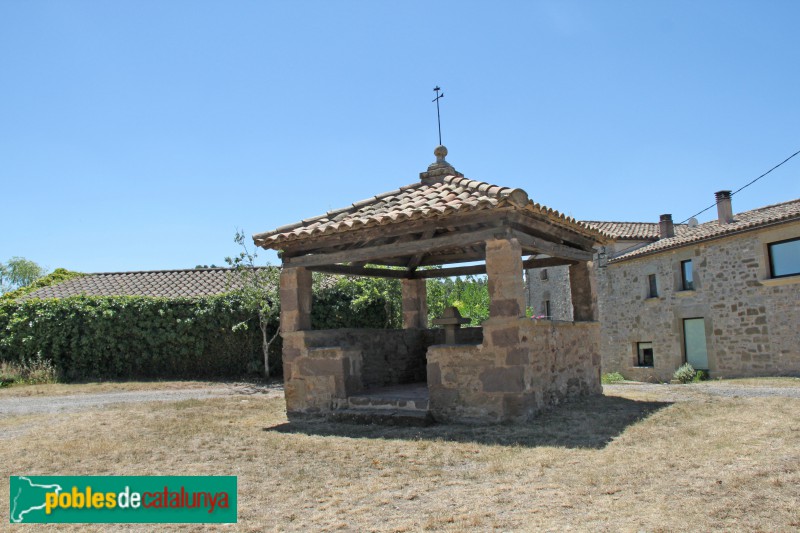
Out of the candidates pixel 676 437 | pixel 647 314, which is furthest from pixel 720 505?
pixel 647 314

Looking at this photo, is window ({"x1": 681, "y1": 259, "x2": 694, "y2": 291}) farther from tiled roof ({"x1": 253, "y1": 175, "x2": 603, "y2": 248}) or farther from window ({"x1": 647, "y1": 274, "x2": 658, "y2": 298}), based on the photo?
tiled roof ({"x1": 253, "y1": 175, "x2": 603, "y2": 248})

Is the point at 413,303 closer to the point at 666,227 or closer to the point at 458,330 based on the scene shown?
the point at 458,330

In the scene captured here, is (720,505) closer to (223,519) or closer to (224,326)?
(223,519)

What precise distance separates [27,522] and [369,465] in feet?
8.40

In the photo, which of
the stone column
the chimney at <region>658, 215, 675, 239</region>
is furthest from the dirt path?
the chimney at <region>658, 215, 675, 239</region>

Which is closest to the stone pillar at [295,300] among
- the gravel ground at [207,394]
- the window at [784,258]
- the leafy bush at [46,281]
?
the gravel ground at [207,394]

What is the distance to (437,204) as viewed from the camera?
7.12 meters

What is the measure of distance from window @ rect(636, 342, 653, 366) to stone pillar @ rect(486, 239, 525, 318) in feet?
52.3

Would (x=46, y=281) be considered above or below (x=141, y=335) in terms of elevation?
above

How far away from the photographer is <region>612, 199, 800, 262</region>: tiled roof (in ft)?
48.5

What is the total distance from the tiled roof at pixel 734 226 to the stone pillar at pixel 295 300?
12.1 metres

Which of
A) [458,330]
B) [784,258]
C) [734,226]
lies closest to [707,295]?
[734,226]

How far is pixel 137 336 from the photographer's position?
1567 centimetres

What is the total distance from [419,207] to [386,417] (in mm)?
2630
